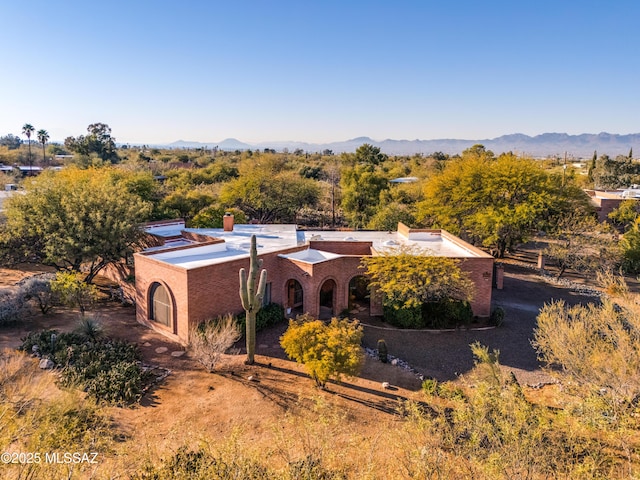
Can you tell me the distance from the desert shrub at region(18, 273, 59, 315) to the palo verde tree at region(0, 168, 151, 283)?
1.99 metres

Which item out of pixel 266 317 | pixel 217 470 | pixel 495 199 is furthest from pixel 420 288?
pixel 495 199

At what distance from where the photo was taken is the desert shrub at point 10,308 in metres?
20.9

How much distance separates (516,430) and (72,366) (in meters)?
16.0

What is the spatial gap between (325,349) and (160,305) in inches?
411

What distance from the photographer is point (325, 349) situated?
15.8 m

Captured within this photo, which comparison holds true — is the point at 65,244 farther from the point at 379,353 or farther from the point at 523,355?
the point at 523,355

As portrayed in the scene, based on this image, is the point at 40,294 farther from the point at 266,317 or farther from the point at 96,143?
the point at 96,143

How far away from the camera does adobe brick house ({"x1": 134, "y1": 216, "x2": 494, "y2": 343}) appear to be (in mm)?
20688

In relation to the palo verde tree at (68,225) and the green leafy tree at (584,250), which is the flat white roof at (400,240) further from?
the palo verde tree at (68,225)

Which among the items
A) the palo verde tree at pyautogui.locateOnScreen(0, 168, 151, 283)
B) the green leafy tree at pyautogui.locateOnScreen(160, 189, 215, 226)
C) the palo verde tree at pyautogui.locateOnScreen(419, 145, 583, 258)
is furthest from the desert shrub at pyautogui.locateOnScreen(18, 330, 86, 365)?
the palo verde tree at pyautogui.locateOnScreen(419, 145, 583, 258)

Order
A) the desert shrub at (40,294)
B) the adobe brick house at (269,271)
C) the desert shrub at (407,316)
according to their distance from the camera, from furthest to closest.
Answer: the desert shrub at (407,316), the desert shrub at (40,294), the adobe brick house at (269,271)

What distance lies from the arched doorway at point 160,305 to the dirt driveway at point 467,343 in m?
10.3

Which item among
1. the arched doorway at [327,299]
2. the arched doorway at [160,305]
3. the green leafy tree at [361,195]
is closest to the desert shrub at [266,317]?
the arched doorway at [327,299]

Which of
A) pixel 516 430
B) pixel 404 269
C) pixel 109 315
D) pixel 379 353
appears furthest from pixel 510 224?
pixel 109 315
